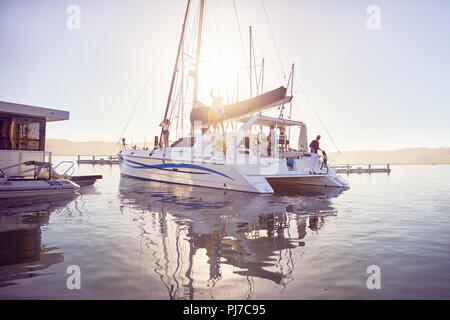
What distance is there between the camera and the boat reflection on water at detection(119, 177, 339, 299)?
275 centimetres

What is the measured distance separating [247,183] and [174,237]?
5.80 metres

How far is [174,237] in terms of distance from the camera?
4238 millimetres

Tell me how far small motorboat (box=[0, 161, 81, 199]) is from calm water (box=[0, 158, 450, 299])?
6.82 ft

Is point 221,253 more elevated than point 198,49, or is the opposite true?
point 198,49

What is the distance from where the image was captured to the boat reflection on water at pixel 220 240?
9.01ft

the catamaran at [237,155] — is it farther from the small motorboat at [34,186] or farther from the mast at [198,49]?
the small motorboat at [34,186]

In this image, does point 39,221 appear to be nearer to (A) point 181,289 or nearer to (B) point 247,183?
(A) point 181,289

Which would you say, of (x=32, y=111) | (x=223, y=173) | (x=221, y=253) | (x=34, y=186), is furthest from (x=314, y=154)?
(x=32, y=111)

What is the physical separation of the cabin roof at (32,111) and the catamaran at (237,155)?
4.34 metres

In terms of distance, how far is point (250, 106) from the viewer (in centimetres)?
1034

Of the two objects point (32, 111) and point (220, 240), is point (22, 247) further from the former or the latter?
point (32, 111)

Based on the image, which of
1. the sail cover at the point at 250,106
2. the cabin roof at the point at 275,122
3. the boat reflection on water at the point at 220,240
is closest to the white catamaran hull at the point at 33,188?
the boat reflection on water at the point at 220,240

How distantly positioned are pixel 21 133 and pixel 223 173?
23.8 feet
